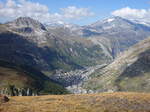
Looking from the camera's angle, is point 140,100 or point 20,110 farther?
point 140,100

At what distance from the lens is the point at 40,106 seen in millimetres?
85875

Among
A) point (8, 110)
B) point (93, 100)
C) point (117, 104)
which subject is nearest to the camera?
point (8, 110)

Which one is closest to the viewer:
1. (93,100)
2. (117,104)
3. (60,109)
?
(60,109)

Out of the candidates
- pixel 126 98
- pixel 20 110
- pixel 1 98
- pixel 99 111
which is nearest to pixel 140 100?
pixel 126 98

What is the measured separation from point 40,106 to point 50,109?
6666 mm

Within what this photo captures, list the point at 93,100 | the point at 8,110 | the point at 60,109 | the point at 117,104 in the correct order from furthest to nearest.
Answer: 1. the point at 93,100
2. the point at 117,104
3. the point at 60,109
4. the point at 8,110

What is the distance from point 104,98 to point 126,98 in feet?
26.4

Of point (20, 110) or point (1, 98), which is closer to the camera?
point (20, 110)

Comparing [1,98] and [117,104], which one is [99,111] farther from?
[1,98]

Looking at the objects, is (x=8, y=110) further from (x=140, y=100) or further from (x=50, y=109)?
(x=140, y=100)

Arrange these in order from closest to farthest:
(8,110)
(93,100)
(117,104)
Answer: (8,110), (117,104), (93,100)

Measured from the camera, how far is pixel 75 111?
79562mm

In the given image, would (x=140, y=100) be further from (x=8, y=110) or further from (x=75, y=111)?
(x=8, y=110)

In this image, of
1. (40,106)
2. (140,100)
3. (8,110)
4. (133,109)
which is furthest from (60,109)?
(140,100)
